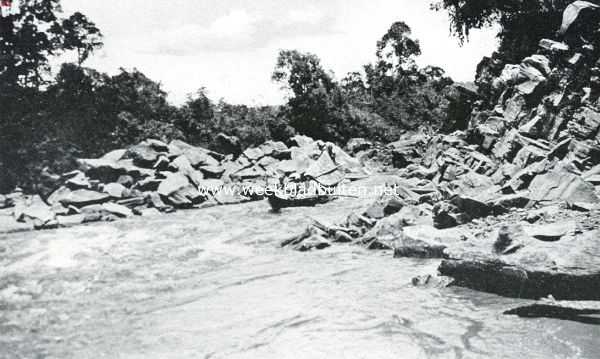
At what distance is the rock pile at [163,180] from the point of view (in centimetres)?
1417

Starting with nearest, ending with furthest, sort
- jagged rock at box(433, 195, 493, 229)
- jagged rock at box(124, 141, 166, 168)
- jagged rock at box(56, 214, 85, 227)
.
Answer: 1. jagged rock at box(433, 195, 493, 229)
2. jagged rock at box(56, 214, 85, 227)
3. jagged rock at box(124, 141, 166, 168)

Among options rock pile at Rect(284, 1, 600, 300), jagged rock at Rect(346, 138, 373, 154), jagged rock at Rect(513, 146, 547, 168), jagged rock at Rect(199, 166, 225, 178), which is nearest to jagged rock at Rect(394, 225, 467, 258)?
rock pile at Rect(284, 1, 600, 300)

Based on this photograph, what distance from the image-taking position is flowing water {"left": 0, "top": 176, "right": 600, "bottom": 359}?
178 inches

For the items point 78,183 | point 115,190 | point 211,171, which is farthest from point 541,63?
point 78,183

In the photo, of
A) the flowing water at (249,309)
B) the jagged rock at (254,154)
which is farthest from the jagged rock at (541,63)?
the jagged rock at (254,154)

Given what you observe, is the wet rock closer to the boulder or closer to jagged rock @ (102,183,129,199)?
jagged rock @ (102,183,129,199)

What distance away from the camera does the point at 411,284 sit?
6.34 m

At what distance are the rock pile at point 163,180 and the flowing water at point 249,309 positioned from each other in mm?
3985

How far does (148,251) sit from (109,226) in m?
3.74

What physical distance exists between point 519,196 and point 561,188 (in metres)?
0.70

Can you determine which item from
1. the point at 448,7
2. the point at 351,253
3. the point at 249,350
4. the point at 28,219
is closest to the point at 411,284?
the point at 351,253

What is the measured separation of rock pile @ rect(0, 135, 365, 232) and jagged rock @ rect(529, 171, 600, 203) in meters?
9.27

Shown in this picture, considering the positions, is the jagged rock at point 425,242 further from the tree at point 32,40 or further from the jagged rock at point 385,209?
the tree at point 32,40

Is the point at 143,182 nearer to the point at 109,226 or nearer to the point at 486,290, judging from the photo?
the point at 109,226
